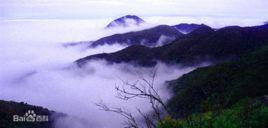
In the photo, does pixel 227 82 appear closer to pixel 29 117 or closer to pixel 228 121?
pixel 29 117

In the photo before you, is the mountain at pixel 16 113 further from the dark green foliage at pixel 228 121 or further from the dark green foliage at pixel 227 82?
the dark green foliage at pixel 228 121

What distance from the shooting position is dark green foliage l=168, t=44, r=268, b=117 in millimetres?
88812

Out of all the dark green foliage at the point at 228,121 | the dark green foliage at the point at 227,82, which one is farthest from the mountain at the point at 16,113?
the dark green foliage at the point at 228,121

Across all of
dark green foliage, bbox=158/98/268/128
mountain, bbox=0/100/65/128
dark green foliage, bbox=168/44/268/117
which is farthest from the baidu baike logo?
dark green foliage, bbox=158/98/268/128

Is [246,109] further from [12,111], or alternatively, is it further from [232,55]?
[232,55]

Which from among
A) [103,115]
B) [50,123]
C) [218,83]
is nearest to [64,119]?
[50,123]

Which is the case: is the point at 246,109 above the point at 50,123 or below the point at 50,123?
above

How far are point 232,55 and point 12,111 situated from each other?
4678 inches

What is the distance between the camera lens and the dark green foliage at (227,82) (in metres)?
88.8

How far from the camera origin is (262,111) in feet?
46.5

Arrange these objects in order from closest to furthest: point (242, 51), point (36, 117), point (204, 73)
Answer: point (36, 117) → point (204, 73) → point (242, 51)

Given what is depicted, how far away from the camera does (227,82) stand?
4208 inches

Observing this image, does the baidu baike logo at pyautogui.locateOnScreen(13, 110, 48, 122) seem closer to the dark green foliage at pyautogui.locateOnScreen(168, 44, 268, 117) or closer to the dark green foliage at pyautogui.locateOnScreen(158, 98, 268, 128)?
the dark green foliage at pyautogui.locateOnScreen(168, 44, 268, 117)

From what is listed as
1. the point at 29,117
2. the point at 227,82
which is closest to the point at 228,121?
the point at 227,82
